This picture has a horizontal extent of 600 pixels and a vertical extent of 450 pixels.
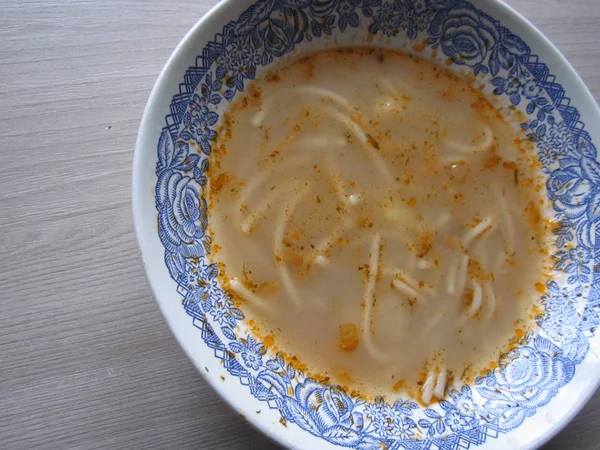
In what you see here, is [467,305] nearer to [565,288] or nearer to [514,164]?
[565,288]

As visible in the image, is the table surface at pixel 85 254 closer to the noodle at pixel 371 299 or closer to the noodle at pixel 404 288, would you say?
the noodle at pixel 371 299

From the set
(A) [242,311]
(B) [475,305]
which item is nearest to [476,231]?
(B) [475,305]

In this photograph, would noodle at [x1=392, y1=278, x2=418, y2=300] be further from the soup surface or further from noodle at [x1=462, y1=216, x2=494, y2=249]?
noodle at [x1=462, y1=216, x2=494, y2=249]

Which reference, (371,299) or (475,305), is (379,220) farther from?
(475,305)

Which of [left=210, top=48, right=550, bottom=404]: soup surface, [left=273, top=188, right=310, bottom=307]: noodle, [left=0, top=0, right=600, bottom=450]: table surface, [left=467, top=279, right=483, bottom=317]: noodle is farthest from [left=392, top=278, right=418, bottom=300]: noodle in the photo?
[left=0, top=0, right=600, bottom=450]: table surface

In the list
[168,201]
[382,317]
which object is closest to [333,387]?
[382,317]
